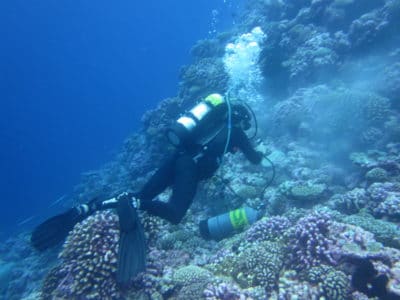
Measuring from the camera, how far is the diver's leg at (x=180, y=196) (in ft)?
20.3

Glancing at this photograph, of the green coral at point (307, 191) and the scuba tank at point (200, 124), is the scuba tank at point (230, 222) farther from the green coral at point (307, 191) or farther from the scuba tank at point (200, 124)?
the scuba tank at point (200, 124)

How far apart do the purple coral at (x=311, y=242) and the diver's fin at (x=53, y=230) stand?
403 centimetres

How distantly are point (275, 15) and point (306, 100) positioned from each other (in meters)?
8.63

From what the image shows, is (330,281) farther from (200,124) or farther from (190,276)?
(200,124)

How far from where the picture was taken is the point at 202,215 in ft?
31.7

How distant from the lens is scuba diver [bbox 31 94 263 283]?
5.28 meters

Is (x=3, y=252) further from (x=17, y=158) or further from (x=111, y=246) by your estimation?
(x=17, y=158)

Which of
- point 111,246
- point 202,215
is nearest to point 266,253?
point 111,246

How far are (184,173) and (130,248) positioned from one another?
189 centimetres

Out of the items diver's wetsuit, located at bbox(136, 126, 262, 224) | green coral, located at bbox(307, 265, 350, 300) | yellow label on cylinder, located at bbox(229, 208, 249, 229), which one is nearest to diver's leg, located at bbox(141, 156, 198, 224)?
diver's wetsuit, located at bbox(136, 126, 262, 224)

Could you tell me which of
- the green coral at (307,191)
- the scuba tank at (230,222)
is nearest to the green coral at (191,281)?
the scuba tank at (230,222)

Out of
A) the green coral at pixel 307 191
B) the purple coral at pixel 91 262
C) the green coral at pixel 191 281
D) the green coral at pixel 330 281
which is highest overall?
the purple coral at pixel 91 262

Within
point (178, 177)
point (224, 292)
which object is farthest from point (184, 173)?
point (224, 292)

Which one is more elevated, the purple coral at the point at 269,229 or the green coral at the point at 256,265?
the purple coral at the point at 269,229
